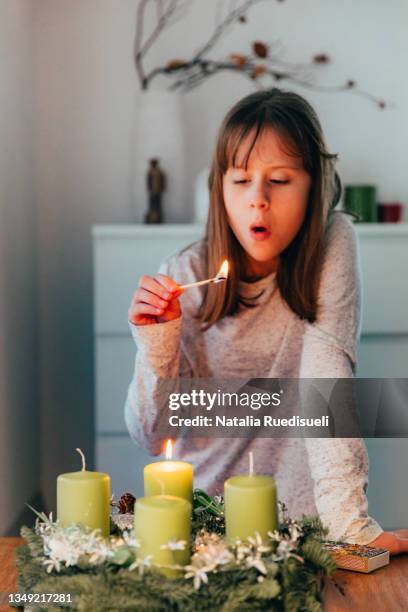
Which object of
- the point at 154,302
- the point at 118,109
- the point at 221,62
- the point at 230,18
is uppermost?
the point at 230,18

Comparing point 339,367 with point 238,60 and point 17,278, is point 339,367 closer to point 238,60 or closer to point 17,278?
point 17,278

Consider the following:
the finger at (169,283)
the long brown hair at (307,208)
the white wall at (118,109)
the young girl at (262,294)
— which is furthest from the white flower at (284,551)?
the white wall at (118,109)

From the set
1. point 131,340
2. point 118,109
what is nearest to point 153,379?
point 131,340

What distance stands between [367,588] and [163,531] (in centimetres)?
24

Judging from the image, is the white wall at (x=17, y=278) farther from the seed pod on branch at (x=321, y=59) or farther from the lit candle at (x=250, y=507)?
the lit candle at (x=250, y=507)

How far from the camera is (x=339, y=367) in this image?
3.66ft

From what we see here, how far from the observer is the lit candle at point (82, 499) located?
650 mm

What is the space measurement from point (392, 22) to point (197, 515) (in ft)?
5.37

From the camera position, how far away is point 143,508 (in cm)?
59

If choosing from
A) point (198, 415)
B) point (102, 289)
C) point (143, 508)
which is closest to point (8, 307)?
point (102, 289)

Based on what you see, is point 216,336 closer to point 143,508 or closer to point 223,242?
point 223,242

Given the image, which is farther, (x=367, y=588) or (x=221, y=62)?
(x=221, y=62)

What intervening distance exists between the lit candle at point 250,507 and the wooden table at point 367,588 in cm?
13

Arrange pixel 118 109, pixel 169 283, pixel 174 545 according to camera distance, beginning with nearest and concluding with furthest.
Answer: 1. pixel 174 545
2. pixel 169 283
3. pixel 118 109
